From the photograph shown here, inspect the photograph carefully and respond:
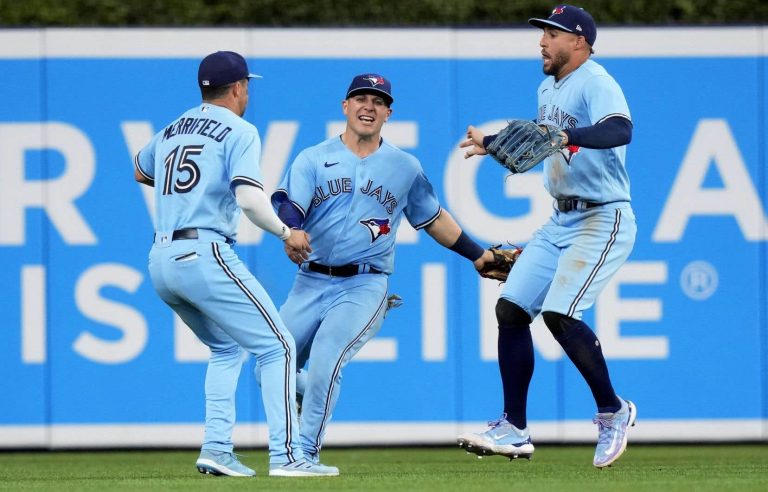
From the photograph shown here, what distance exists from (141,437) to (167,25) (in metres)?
2.76

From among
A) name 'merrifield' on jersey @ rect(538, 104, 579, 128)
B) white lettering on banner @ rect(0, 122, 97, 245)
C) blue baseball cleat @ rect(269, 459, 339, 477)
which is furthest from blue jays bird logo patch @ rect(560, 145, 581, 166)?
white lettering on banner @ rect(0, 122, 97, 245)

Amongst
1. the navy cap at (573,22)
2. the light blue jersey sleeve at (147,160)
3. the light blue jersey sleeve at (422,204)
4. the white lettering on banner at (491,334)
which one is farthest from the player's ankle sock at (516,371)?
the white lettering on banner at (491,334)

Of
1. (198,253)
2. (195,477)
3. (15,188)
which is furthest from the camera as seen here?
(15,188)

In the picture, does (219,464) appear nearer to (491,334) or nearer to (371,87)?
(371,87)

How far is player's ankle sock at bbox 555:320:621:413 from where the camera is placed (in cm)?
665

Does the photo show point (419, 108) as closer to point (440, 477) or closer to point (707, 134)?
Answer: point (707, 134)

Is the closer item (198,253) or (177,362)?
(198,253)

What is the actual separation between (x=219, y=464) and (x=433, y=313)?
3331 mm

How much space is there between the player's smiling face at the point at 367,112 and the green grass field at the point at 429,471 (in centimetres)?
168

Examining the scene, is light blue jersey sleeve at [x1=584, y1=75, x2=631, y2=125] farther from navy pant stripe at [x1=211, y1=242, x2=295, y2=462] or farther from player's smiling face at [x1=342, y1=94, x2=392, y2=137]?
navy pant stripe at [x1=211, y1=242, x2=295, y2=462]

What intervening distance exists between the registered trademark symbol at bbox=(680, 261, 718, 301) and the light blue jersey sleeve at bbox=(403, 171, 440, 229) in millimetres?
2900

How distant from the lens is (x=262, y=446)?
9500 millimetres

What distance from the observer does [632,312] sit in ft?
31.2

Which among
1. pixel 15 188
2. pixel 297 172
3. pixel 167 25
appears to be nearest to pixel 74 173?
pixel 15 188
